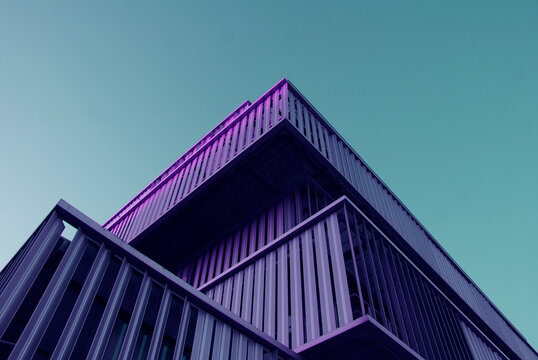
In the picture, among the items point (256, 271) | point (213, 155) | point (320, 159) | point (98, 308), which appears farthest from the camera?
point (213, 155)

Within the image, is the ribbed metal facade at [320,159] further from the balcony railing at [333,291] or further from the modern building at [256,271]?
the balcony railing at [333,291]

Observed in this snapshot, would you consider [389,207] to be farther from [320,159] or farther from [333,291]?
[333,291]

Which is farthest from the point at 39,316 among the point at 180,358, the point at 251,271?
the point at 251,271

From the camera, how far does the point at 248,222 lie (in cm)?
1617

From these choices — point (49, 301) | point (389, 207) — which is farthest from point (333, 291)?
point (389, 207)

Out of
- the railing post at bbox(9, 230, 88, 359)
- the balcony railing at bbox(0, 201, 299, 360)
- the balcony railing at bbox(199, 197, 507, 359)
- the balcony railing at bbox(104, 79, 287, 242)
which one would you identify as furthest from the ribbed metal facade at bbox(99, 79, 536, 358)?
the railing post at bbox(9, 230, 88, 359)

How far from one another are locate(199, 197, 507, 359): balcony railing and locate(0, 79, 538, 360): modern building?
0.14 feet

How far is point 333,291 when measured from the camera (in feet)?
29.2

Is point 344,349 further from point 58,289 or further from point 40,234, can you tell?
point 40,234

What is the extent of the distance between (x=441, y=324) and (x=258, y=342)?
6.73m

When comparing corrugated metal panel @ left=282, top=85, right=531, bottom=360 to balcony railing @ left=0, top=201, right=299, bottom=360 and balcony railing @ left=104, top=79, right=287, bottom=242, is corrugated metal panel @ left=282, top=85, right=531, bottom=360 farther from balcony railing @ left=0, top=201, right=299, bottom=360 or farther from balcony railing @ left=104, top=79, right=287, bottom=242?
balcony railing @ left=0, top=201, right=299, bottom=360

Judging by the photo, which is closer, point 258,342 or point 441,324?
point 258,342

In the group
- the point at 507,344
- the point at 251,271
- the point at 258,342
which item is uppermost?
the point at 507,344

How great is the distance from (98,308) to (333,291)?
533 cm
